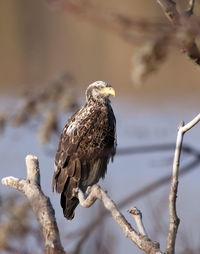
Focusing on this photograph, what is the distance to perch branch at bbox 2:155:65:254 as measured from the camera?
2998 mm

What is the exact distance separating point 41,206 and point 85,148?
151 cm

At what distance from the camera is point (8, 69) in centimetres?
1769

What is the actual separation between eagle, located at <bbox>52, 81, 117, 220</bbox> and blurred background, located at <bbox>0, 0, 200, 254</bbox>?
0.23 meters

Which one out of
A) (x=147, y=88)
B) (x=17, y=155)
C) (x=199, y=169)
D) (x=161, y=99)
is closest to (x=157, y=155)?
(x=199, y=169)

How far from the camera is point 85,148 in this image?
4.80 metres

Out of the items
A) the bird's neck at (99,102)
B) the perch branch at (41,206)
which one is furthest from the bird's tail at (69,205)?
the perch branch at (41,206)

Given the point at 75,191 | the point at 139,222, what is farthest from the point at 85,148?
the point at 139,222

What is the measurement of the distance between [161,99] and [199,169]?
14.3ft

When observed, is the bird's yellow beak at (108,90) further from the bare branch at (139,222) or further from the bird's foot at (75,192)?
the bare branch at (139,222)

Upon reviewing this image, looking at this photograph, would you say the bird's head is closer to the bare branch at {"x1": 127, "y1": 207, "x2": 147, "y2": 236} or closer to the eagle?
the eagle

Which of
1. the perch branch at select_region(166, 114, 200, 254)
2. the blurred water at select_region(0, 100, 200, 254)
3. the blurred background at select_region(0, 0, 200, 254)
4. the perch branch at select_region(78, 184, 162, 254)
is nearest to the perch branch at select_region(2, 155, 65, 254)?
the blurred background at select_region(0, 0, 200, 254)

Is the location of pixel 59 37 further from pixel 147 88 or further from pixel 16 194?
pixel 16 194

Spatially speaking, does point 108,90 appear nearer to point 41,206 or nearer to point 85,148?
point 85,148

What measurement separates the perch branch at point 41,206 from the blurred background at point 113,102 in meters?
0.10
